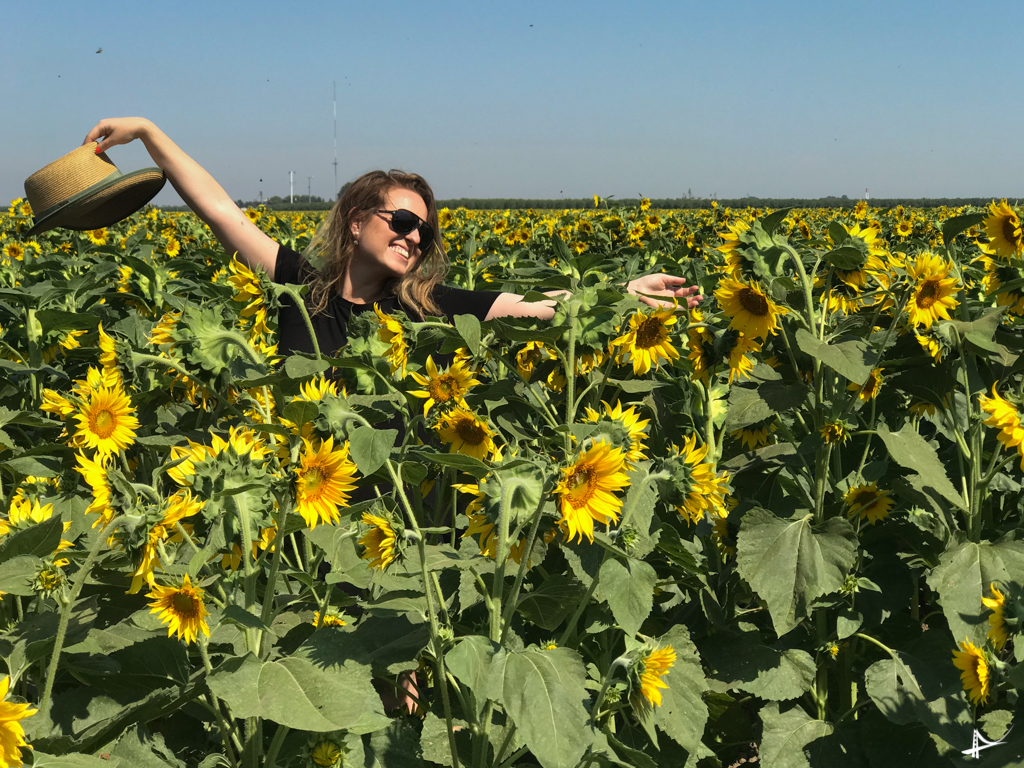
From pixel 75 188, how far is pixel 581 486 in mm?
2357

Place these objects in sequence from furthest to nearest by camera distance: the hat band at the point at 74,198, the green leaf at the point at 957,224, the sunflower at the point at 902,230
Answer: the sunflower at the point at 902,230 → the hat band at the point at 74,198 → the green leaf at the point at 957,224

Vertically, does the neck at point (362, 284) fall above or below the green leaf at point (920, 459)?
above

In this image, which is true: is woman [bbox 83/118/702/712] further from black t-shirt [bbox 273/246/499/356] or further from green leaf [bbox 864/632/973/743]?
green leaf [bbox 864/632/973/743]

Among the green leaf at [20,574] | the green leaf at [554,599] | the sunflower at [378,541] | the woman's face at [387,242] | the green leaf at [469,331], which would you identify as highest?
the woman's face at [387,242]

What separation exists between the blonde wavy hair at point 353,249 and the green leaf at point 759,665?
1.99 m

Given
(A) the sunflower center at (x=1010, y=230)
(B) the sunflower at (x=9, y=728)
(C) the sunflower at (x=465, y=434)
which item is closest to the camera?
(B) the sunflower at (x=9, y=728)

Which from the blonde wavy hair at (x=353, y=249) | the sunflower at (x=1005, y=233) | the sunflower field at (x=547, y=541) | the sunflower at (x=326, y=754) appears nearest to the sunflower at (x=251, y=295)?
the sunflower field at (x=547, y=541)

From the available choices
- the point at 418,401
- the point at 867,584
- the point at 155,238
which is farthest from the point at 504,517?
the point at 155,238

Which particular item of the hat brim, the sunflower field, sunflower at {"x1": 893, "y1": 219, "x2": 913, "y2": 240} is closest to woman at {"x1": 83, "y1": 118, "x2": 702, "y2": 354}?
the hat brim

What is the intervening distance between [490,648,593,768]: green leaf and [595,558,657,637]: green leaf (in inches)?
7.6

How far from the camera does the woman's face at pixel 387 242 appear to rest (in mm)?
3812

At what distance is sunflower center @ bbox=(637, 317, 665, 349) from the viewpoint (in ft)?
6.90

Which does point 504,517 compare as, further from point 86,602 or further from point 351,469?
point 86,602

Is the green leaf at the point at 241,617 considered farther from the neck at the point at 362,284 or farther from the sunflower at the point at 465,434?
the neck at the point at 362,284
